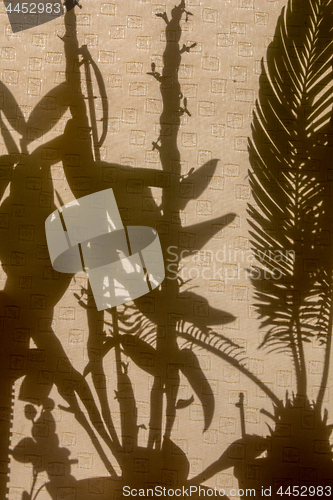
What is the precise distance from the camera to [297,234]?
1128mm

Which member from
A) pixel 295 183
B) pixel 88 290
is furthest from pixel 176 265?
pixel 295 183

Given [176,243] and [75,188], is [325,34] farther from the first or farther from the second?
[75,188]

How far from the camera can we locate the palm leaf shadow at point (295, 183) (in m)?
1.12

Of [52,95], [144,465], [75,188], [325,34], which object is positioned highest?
[325,34]

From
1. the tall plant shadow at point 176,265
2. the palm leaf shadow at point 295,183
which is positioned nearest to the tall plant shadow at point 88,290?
the tall plant shadow at point 176,265

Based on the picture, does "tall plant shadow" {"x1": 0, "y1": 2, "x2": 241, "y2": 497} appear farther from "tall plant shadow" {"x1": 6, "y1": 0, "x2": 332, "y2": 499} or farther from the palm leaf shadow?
the palm leaf shadow

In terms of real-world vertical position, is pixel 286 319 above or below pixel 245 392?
above

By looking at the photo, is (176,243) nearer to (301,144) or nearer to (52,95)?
(301,144)

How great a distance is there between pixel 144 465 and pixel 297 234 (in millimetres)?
1006

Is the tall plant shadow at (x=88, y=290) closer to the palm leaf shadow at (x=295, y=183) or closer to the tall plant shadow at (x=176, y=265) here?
the tall plant shadow at (x=176, y=265)

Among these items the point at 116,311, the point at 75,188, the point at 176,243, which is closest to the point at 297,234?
the point at 176,243

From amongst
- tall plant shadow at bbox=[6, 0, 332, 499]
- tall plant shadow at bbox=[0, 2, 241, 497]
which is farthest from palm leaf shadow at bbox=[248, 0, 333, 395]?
tall plant shadow at bbox=[0, 2, 241, 497]

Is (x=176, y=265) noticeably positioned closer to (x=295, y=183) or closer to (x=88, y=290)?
(x=88, y=290)

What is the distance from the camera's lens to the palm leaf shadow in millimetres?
1122
